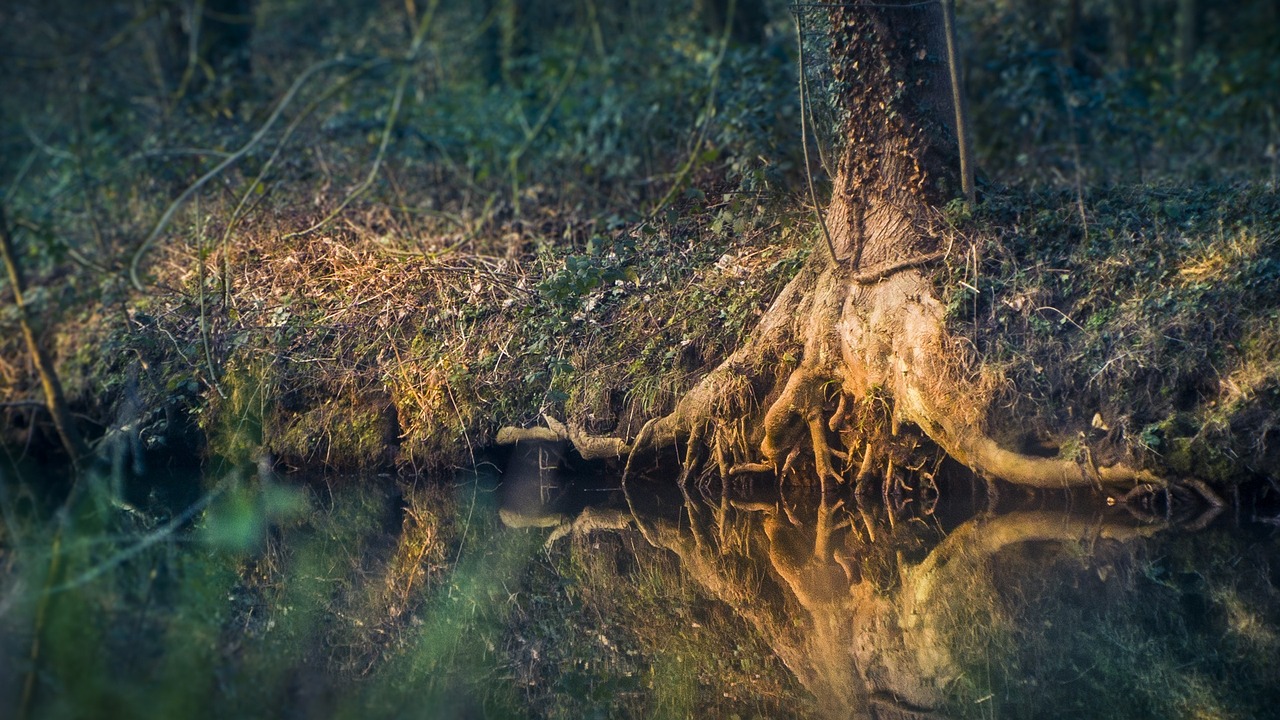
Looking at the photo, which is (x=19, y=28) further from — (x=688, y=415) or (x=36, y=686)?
(x=36, y=686)

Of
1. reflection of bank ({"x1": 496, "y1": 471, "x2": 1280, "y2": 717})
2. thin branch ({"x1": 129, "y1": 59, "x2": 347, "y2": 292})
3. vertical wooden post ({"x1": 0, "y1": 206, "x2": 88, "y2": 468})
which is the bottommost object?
reflection of bank ({"x1": 496, "y1": 471, "x2": 1280, "y2": 717})

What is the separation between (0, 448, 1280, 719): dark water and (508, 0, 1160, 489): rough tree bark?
570 millimetres

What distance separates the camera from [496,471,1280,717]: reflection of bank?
475 cm

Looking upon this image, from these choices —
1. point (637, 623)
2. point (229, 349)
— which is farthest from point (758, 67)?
point (637, 623)

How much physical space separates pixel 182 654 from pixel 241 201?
5472 millimetres

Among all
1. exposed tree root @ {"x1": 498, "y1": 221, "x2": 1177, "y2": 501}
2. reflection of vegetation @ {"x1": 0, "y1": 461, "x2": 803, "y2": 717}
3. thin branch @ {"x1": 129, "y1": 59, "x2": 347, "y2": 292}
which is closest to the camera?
reflection of vegetation @ {"x1": 0, "y1": 461, "x2": 803, "y2": 717}

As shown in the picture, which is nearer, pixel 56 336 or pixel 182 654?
pixel 182 654

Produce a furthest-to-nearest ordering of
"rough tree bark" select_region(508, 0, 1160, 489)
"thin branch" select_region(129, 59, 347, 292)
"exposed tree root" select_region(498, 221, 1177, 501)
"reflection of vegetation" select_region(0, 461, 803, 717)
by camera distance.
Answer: "rough tree bark" select_region(508, 0, 1160, 489)
"thin branch" select_region(129, 59, 347, 292)
"exposed tree root" select_region(498, 221, 1177, 501)
"reflection of vegetation" select_region(0, 461, 803, 717)

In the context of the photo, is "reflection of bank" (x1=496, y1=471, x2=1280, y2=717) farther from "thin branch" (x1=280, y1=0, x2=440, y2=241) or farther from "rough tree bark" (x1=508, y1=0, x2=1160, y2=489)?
"thin branch" (x1=280, y1=0, x2=440, y2=241)

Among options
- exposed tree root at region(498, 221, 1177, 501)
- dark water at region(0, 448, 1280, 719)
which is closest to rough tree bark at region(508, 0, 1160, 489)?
exposed tree root at region(498, 221, 1177, 501)

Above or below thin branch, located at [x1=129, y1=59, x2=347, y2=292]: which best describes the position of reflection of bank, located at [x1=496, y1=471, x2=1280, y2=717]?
below

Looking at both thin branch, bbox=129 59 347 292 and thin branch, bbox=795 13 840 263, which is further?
thin branch, bbox=795 13 840 263

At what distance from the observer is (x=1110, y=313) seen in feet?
25.9

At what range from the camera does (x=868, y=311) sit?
852 centimetres
